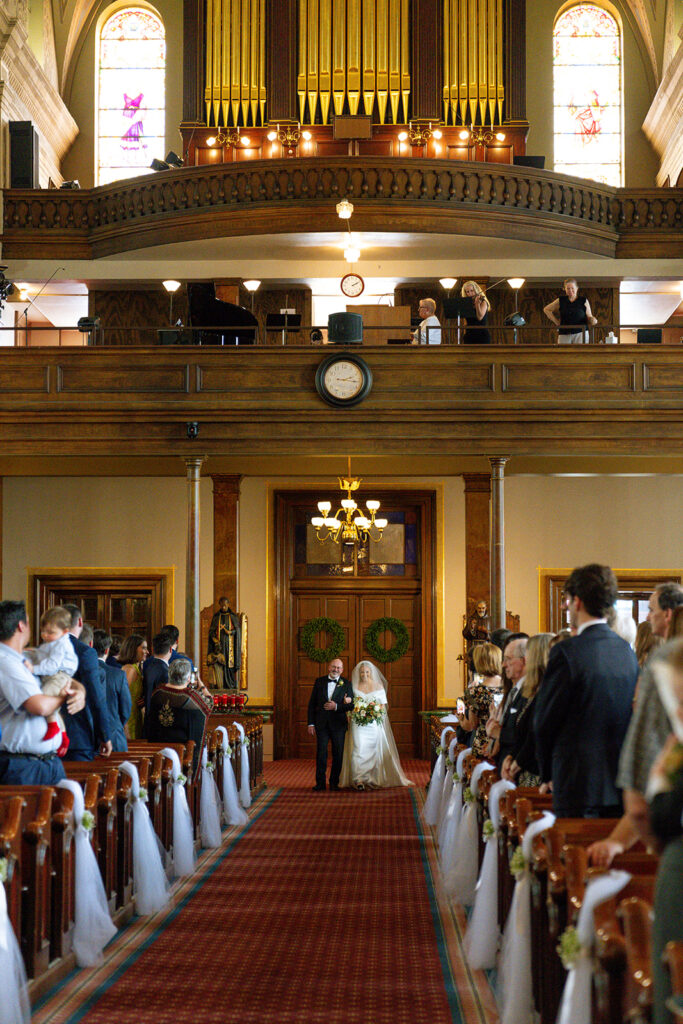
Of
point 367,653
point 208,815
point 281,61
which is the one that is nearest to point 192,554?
point 367,653

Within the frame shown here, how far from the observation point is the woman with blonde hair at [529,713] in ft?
18.3

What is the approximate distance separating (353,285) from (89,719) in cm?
982

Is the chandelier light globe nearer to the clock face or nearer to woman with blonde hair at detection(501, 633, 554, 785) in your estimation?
the clock face

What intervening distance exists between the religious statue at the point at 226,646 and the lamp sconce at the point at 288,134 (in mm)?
6243

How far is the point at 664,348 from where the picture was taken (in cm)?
1332

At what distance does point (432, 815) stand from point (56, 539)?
27.0 ft

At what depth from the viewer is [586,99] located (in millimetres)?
18328

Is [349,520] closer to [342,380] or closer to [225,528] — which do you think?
[342,380]

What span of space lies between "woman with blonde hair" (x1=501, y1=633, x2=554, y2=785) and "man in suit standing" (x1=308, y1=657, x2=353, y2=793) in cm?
741

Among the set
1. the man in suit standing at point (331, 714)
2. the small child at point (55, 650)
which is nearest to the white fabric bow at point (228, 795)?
the man in suit standing at point (331, 714)

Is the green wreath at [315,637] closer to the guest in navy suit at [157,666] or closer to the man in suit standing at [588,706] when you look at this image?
the guest in navy suit at [157,666]

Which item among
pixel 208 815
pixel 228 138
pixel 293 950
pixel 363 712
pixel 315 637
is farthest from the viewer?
pixel 228 138

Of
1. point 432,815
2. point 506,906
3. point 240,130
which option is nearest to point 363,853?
point 432,815

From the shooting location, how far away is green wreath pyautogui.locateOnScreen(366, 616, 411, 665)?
1691 centimetres
